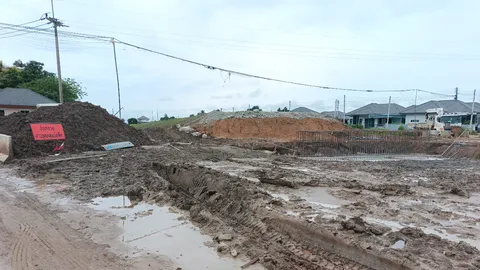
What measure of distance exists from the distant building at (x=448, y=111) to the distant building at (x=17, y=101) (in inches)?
1902

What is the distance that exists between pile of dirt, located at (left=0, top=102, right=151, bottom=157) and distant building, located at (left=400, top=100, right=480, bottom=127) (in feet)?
135

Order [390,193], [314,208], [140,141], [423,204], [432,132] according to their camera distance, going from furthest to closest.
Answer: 1. [432,132]
2. [140,141]
3. [390,193]
4. [423,204]
5. [314,208]

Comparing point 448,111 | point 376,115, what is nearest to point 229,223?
point 376,115

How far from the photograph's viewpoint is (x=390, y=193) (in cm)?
754

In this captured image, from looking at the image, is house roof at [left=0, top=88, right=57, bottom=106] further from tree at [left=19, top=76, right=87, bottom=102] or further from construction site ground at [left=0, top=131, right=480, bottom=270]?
construction site ground at [left=0, top=131, right=480, bottom=270]

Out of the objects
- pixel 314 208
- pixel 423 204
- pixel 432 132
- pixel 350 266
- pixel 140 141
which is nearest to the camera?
pixel 350 266

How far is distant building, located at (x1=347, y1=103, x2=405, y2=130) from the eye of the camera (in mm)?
49000

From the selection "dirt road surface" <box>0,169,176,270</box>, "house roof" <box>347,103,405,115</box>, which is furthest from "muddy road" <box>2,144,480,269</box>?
"house roof" <box>347,103,405,115</box>

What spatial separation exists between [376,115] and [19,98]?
49768 mm

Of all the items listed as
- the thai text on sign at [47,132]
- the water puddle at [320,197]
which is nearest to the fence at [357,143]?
the water puddle at [320,197]

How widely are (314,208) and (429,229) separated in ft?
6.51

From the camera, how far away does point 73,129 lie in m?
15.9

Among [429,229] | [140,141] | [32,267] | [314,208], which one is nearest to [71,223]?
[32,267]

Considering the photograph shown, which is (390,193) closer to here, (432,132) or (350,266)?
(350,266)
